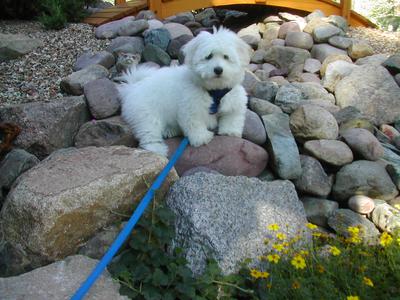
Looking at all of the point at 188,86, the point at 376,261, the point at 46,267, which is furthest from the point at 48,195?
the point at 376,261

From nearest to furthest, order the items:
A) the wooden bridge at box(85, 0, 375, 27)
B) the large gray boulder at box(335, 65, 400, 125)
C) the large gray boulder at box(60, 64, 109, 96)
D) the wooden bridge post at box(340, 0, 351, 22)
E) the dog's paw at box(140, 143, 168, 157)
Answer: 1. the dog's paw at box(140, 143, 168, 157)
2. the large gray boulder at box(60, 64, 109, 96)
3. the large gray boulder at box(335, 65, 400, 125)
4. the wooden bridge at box(85, 0, 375, 27)
5. the wooden bridge post at box(340, 0, 351, 22)

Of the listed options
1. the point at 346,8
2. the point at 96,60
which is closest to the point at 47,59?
the point at 96,60

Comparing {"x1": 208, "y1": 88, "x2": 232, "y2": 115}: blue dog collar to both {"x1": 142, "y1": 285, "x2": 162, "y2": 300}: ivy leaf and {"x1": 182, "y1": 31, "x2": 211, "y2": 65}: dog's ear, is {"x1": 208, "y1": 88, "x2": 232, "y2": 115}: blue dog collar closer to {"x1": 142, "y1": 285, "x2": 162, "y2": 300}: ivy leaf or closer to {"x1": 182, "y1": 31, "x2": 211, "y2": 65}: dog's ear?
{"x1": 182, "y1": 31, "x2": 211, "y2": 65}: dog's ear

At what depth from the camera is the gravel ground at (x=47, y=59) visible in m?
4.36

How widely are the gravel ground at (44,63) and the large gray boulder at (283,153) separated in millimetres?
2263

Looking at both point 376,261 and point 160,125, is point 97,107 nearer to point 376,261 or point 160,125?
point 160,125

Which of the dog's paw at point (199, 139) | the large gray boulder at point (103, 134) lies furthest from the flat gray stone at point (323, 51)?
the large gray boulder at point (103, 134)

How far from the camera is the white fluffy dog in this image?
2994mm

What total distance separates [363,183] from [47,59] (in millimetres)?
3901

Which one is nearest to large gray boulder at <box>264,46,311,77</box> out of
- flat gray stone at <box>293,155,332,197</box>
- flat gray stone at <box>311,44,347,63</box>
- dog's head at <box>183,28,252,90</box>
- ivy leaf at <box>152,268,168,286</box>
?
flat gray stone at <box>311,44,347,63</box>

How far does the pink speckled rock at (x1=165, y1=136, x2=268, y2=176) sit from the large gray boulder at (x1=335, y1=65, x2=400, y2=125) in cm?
203

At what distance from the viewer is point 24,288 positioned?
211 cm

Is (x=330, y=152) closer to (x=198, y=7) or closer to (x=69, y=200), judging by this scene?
(x=69, y=200)

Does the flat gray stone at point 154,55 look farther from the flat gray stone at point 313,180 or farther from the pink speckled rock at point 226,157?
the flat gray stone at point 313,180
